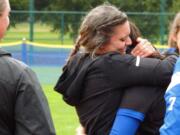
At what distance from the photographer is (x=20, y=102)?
2.95 metres

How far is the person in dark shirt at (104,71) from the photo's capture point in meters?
3.17

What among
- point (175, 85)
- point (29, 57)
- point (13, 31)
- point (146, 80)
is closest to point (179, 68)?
point (175, 85)

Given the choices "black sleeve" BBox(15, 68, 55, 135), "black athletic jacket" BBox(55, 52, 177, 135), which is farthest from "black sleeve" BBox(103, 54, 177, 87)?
"black sleeve" BBox(15, 68, 55, 135)

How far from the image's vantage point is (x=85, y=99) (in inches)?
135

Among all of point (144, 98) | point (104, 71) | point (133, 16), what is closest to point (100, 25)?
point (104, 71)

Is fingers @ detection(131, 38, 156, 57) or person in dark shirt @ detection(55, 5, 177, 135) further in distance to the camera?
fingers @ detection(131, 38, 156, 57)

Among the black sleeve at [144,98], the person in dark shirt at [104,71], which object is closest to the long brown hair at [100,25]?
the person in dark shirt at [104,71]

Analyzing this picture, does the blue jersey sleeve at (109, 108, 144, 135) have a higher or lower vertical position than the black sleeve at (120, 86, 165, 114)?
lower

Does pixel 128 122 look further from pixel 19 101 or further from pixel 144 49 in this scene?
pixel 19 101

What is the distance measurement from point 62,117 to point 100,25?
8.74 meters

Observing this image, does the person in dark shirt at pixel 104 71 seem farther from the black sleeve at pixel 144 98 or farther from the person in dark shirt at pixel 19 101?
the person in dark shirt at pixel 19 101

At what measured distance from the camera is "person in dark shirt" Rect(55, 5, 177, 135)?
10.4 ft

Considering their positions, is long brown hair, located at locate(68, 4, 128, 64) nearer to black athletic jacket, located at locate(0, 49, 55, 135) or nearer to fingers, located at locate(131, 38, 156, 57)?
fingers, located at locate(131, 38, 156, 57)

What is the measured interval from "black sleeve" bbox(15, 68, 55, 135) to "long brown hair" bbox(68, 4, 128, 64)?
18.6 inches
